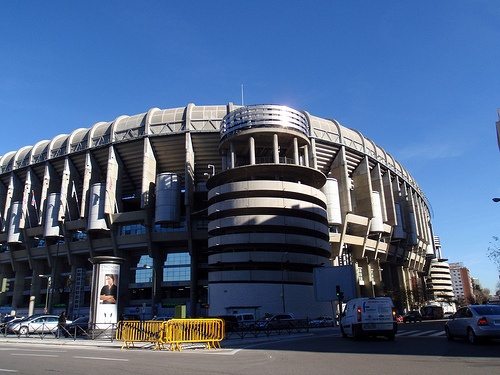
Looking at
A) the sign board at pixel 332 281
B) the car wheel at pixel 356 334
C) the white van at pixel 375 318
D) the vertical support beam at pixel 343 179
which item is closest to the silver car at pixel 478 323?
the white van at pixel 375 318

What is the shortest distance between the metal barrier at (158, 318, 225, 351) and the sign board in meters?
17.1

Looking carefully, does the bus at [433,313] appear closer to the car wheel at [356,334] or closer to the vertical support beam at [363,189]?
the vertical support beam at [363,189]

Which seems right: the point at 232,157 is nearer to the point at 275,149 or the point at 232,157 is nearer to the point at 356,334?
the point at 275,149

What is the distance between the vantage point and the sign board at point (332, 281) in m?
32.2

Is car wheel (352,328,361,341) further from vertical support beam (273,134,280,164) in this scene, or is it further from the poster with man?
vertical support beam (273,134,280,164)

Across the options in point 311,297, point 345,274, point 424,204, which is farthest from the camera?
point 424,204

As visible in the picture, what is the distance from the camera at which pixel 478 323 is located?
13.9 m

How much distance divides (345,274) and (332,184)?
34.4 metres

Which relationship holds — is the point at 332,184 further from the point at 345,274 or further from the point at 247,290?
the point at 345,274

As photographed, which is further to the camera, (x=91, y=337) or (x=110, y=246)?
(x=110, y=246)

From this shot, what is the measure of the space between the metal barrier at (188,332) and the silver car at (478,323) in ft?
33.5

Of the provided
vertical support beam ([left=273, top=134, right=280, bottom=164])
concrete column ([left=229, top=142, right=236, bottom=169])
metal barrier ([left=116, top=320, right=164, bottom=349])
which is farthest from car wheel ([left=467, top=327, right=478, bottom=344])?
concrete column ([left=229, top=142, right=236, bottom=169])

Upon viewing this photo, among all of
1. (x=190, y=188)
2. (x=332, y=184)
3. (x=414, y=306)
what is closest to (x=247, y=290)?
(x=190, y=188)

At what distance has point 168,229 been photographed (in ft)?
202
